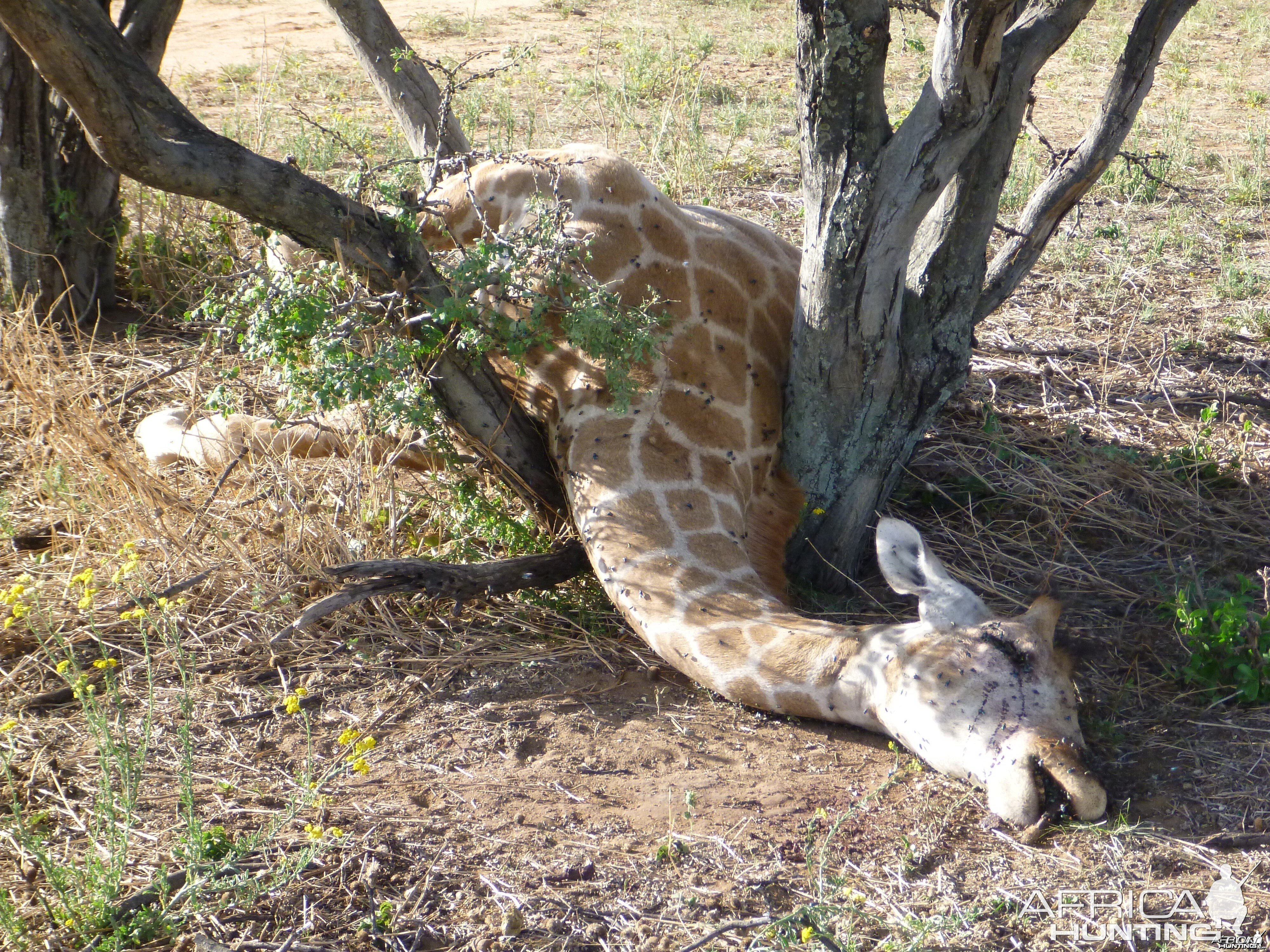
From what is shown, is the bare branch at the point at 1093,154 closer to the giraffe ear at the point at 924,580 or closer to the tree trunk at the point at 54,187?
the giraffe ear at the point at 924,580

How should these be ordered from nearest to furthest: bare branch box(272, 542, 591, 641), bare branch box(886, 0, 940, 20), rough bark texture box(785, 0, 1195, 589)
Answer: rough bark texture box(785, 0, 1195, 589) → bare branch box(272, 542, 591, 641) → bare branch box(886, 0, 940, 20)

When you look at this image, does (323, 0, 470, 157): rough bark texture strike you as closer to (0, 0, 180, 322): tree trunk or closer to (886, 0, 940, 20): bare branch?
(0, 0, 180, 322): tree trunk

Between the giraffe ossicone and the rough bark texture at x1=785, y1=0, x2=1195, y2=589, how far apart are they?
0.23m

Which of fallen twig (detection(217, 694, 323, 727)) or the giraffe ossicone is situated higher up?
the giraffe ossicone

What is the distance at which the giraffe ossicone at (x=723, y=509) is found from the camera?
266cm

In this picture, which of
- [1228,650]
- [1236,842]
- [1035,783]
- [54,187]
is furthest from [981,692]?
[54,187]

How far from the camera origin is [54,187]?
4.68 meters

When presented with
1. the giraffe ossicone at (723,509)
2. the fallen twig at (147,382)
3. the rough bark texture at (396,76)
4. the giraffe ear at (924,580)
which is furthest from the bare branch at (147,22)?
the giraffe ear at (924,580)

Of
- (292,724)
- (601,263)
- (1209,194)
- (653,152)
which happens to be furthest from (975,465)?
(1209,194)

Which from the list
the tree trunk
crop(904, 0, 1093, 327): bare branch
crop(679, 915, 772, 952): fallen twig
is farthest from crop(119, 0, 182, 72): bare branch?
crop(679, 915, 772, 952): fallen twig

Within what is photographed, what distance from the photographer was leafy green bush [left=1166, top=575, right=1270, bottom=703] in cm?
292

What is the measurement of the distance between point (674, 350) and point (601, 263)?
38cm

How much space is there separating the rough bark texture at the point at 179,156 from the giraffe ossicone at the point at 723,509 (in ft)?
0.88

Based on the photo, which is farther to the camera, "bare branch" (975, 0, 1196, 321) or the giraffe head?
"bare branch" (975, 0, 1196, 321)
